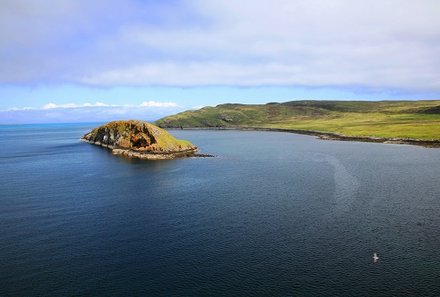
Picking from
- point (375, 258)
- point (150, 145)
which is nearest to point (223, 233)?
point (375, 258)

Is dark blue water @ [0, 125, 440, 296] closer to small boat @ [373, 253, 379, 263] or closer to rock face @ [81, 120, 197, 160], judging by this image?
small boat @ [373, 253, 379, 263]

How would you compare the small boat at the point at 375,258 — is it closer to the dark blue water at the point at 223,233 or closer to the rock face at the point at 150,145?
the dark blue water at the point at 223,233

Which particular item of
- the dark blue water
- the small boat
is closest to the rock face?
the dark blue water

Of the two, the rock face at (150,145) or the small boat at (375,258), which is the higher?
the rock face at (150,145)

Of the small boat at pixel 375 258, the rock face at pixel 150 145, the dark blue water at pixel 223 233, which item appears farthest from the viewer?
the rock face at pixel 150 145

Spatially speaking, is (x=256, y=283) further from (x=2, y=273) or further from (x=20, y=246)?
(x=20, y=246)

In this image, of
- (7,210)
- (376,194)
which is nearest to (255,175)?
(376,194)

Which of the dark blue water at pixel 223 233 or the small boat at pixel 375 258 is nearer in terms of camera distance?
the dark blue water at pixel 223 233

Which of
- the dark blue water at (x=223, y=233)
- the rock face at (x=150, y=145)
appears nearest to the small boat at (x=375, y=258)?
the dark blue water at (x=223, y=233)
